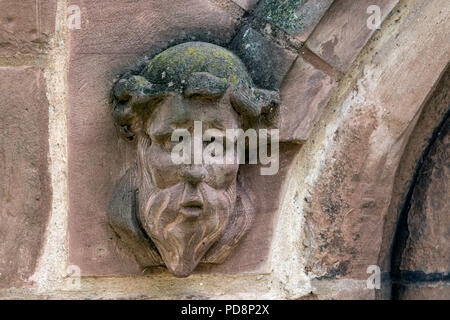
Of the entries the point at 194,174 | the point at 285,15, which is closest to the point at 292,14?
the point at 285,15

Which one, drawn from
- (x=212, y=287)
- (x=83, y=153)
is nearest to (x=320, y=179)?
(x=212, y=287)

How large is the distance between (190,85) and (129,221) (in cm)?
28

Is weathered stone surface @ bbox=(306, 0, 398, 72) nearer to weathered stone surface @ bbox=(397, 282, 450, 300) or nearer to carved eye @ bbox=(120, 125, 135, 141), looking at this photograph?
carved eye @ bbox=(120, 125, 135, 141)

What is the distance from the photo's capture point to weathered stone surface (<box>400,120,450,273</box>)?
1.37 meters

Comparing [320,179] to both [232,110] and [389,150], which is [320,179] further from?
[232,110]

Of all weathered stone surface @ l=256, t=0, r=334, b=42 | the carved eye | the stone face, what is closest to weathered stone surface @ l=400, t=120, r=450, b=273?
weathered stone surface @ l=256, t=0, r=334, b=42

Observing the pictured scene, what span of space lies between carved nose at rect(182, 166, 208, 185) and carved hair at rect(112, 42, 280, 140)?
0.39 ft

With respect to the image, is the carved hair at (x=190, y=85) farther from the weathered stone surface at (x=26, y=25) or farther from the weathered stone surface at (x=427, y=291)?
the weathered stone surface at (x=427, y=291)

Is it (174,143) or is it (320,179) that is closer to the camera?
(174,143)

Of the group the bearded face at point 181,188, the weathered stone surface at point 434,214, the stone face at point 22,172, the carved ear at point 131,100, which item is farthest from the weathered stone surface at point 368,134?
the stone face at point 22,172

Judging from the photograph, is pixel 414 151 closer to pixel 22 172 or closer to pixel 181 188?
pixel 181 188

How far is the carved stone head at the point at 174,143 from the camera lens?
1.05m

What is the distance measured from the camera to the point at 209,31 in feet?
3.82

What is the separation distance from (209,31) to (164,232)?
14.8 inches
